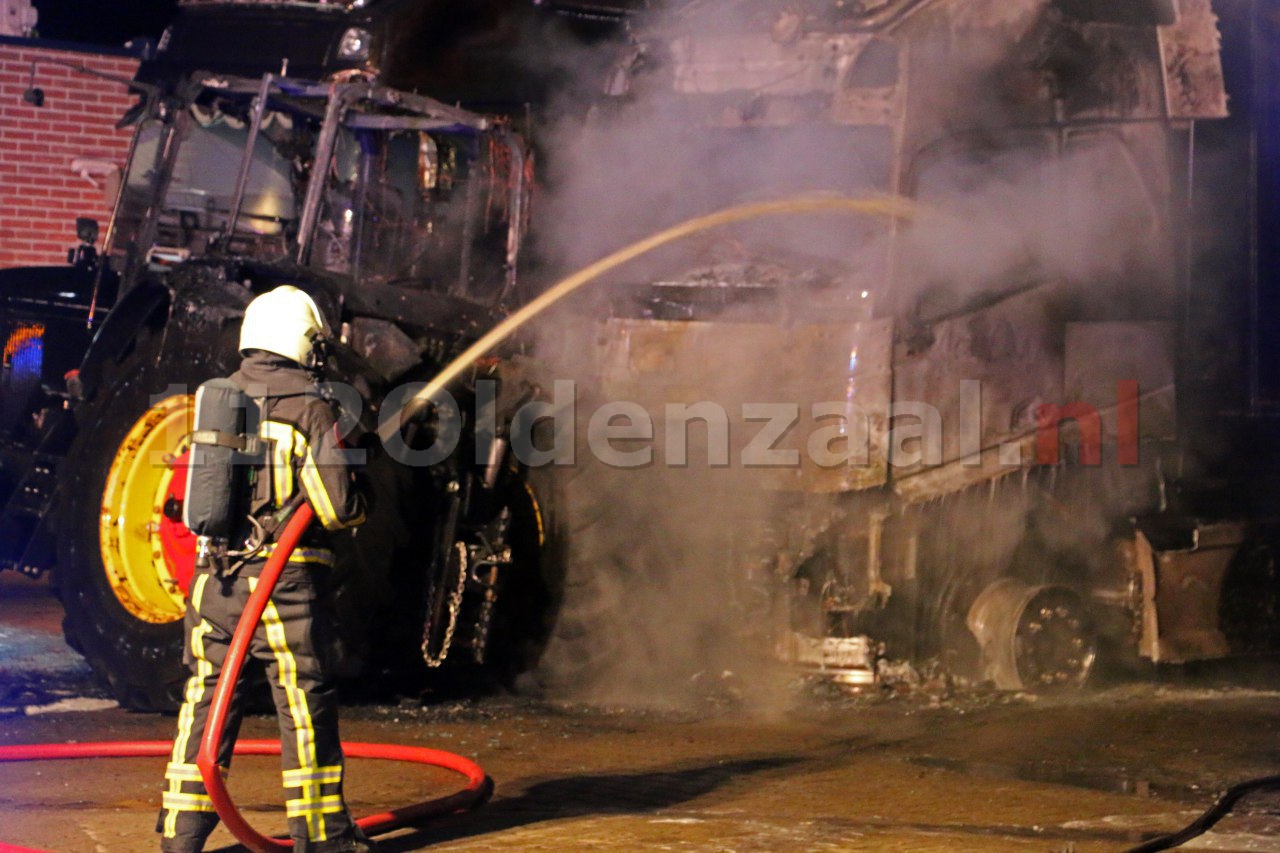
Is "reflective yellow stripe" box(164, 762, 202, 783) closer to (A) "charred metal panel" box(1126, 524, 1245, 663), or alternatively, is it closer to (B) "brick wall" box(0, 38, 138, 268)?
(A) "charred metal panel" box(1126, 524, 1245, 663)

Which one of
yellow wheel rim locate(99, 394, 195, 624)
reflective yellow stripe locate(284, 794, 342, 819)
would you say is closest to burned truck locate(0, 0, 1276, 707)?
yellow wheel rim locate(99, 394, 195, 624)

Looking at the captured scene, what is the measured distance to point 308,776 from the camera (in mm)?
4340

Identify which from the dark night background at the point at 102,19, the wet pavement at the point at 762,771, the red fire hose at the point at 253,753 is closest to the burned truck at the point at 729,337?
the wet pavement at the point at 762,771

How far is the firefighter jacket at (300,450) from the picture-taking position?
4344 mm

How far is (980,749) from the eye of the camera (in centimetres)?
618

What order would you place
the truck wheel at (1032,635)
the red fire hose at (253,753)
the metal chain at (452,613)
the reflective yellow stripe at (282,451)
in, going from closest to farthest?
the red fire hose at (253,753), the reflective yellow stripe at (282,451), the metal chain at (452,613), the truck wheel at (1032,635)

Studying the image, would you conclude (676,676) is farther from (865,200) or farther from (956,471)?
(865,200)

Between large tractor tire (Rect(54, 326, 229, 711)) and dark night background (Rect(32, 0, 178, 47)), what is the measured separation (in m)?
7.51

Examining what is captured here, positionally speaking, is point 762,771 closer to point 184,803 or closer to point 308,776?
point 308,776

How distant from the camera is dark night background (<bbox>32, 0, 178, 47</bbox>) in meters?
13.0

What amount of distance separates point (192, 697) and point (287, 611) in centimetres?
39

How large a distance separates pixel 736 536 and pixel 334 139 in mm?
2673

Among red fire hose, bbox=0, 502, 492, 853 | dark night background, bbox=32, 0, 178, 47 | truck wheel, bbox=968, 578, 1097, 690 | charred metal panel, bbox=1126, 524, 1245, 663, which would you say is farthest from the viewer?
dark night background, bbox=32, 0, 178, 47

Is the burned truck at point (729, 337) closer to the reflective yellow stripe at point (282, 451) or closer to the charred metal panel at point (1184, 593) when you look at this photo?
the charred metal panel at point (1184, 593)
